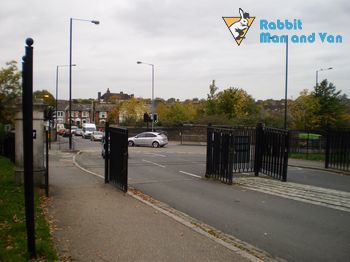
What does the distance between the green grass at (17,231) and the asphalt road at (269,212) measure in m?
3.18

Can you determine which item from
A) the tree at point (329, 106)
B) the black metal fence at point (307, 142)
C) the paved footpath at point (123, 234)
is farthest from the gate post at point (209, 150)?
the tree at point (329, 106)

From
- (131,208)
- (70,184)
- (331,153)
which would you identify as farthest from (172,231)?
(331,153)

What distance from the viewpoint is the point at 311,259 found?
614 centimetres

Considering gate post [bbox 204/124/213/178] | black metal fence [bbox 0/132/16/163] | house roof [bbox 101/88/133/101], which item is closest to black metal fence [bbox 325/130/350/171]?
gate post [bbox 204/124/213/178]

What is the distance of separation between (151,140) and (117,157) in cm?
2835

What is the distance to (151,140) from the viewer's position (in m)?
40.8

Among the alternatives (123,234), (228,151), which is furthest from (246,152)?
(123,234)

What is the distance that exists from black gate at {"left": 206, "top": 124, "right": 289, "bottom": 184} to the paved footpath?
15.7 feet

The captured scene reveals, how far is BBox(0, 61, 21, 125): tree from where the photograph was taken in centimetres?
3269

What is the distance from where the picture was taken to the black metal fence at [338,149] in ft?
59.7

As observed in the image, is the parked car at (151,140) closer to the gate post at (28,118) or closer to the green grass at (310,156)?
the green grass at (310,156)

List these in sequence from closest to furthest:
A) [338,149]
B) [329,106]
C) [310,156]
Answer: [338,149] → [310,156] → [329,106]

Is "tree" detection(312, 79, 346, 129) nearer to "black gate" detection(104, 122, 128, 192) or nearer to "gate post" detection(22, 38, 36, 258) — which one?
"black gate" detection(104, 122, 128, 192)

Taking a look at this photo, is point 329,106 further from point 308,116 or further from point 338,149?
point 338,149
